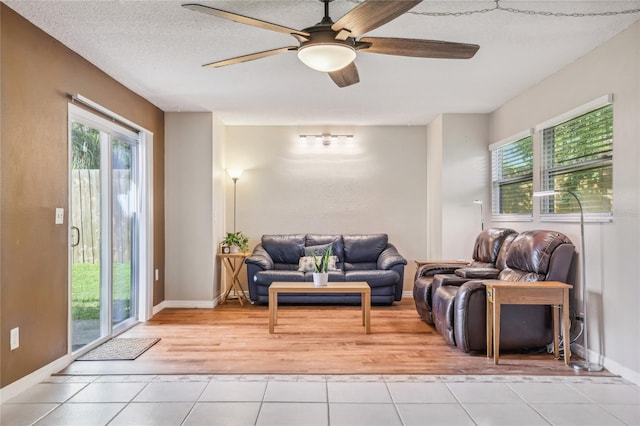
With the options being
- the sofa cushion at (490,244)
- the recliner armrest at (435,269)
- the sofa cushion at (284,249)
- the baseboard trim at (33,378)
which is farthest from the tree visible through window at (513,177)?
the baseboard trim at (33,378)

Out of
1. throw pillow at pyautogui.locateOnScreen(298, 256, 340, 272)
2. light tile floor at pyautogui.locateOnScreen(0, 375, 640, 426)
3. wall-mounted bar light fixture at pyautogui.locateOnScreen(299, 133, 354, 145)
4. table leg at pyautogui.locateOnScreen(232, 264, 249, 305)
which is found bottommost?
light tile floor at pyautogui.locateOnScreen(0, 375, 640, 426)

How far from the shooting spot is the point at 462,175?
5680 mm

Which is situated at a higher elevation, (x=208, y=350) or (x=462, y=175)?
(x=462, y=175)

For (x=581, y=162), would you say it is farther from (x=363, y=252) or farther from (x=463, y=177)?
(x=363, y=252)

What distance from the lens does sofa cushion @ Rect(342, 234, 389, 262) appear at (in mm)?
6090

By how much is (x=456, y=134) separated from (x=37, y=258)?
15.7ft

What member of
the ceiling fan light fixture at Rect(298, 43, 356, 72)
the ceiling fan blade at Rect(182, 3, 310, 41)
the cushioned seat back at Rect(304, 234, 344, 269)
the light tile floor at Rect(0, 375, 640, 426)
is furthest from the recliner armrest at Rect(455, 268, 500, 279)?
the ceiling fan blade at Rect(182, 3, 310, 41)

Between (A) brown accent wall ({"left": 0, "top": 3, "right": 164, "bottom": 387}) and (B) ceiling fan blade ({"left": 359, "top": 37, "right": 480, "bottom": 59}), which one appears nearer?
(B) ceiling fan blade ({"left": 359, "top": 37, "right": 480, "bottom": 59})

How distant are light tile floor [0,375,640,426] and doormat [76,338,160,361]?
1.47 ft

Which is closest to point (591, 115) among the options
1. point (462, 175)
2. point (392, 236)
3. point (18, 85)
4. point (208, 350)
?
point (462, 175)

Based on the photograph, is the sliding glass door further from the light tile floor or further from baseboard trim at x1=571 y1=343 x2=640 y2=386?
baseboard trim at x1=571 y1=343 x2=640 y2=386

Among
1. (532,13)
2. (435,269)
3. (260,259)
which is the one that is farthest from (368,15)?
(260,259)

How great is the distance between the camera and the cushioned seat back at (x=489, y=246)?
14.9ft

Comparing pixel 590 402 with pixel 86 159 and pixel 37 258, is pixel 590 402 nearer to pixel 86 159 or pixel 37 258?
pixel 37 258
